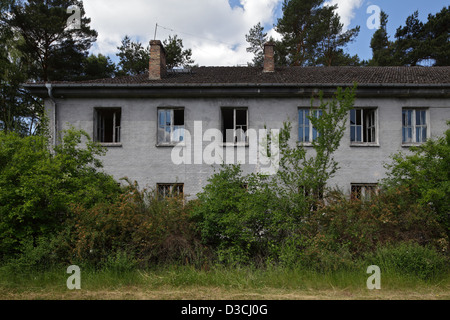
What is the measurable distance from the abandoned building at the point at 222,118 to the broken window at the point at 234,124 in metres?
0.04

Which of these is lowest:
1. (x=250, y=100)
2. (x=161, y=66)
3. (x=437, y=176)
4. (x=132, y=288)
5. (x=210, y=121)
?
(x=132, y=288)

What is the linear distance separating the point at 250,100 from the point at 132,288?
8939 millimetres

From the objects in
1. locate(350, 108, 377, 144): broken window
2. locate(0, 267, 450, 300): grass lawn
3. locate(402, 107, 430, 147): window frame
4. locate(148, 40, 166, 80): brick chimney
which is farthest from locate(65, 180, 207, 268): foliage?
locate(402, 107, 430, 147): window frame

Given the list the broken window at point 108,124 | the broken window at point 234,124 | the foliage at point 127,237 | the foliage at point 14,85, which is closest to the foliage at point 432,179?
the foliage at point 127,237

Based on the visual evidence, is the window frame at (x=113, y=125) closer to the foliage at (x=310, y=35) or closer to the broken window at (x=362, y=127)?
the broken window at (x=362, y=127)

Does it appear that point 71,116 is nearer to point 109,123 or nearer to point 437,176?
point 109,123

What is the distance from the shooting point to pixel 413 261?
6484 mm

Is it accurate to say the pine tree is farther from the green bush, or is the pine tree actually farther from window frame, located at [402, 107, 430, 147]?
the green bush

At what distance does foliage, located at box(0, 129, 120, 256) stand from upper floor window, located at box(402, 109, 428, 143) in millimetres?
11986

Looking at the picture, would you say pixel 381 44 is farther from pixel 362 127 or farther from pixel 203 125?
pixel 203 125

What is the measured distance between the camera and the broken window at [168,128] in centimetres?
1295

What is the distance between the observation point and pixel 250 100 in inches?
509

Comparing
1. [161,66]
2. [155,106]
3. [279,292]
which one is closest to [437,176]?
[279,292]

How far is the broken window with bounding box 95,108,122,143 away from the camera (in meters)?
13.3
